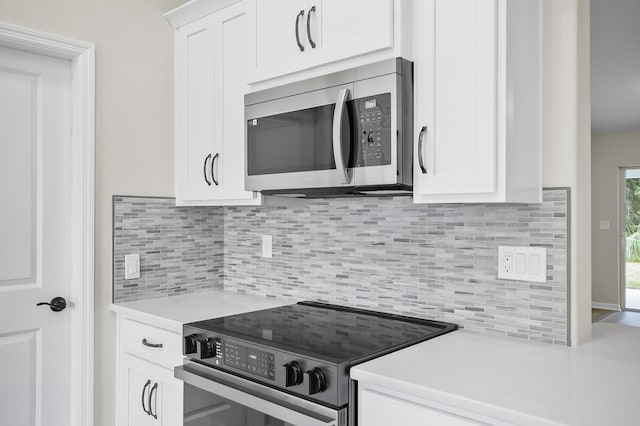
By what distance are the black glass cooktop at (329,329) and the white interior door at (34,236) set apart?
84 cm

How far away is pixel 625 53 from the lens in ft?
13.5

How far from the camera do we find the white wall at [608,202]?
747 centimetres

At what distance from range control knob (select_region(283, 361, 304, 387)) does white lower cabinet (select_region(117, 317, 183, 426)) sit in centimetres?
70

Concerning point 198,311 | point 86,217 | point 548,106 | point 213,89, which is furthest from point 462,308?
point 86,217

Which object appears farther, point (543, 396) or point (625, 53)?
point (625, 53)

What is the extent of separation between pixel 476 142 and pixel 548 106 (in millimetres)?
378

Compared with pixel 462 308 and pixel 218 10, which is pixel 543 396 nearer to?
pixel 462 308

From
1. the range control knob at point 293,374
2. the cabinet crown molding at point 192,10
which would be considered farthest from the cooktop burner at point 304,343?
the cabinet crown molding at point 192,10

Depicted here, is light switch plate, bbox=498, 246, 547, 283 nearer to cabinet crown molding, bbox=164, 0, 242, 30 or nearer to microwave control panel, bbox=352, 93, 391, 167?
microwave control panel, bbox=352, 93, 391, 167

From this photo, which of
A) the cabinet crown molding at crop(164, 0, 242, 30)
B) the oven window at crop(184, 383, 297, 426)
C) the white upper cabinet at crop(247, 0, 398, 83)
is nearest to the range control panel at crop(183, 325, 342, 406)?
the oven window at crop(184, 383, 297, 426)

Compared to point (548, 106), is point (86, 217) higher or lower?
lower

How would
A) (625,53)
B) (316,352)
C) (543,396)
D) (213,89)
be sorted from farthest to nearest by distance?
1. (625,53)
2. (213,89)
3. (316,352)
4. (543,396)

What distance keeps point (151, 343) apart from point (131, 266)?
485mm

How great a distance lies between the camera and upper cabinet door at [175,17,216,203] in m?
2.40
